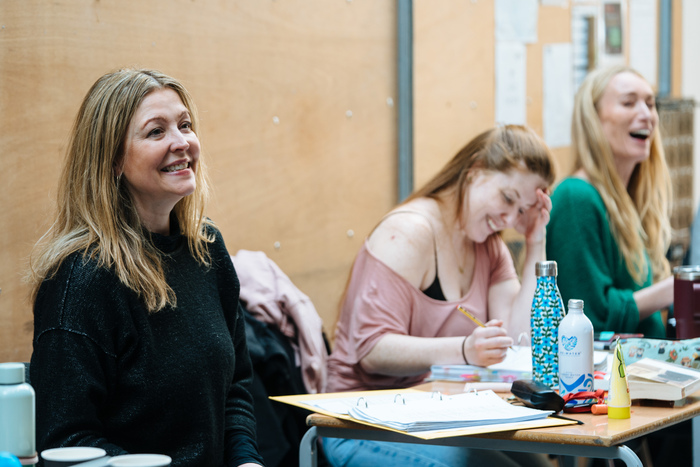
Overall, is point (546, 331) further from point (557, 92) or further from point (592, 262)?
point (557, 92)

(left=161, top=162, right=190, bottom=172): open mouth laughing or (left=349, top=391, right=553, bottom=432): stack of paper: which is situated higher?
(left=161, top=162, right=190, bottom=172): open mouth laughing

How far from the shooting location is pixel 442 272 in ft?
7.78

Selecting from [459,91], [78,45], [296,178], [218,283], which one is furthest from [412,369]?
[459,91]

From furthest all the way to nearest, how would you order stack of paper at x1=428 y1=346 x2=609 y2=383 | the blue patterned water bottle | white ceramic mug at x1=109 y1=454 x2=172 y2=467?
stack of paper at x1=428 y1=346 x2=609 y2=383, the blue patterned water bottle, white ceramic mug at x1=109 y1=454 x2=172 y2=467

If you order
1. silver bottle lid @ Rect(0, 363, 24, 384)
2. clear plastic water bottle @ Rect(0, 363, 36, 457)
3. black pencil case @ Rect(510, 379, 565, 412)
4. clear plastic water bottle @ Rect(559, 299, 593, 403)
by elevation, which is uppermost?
silver bottle lid @ Rect(0, 363, 24, 384)

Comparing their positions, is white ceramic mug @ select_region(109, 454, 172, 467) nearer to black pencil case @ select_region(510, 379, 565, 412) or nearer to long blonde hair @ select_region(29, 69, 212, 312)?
long blonde hair @ select_region(29, 69, 212, 312)

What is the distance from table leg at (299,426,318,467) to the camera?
173 cm

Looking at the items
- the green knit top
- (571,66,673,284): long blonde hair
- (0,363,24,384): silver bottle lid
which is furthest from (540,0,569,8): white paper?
(0,363,24,384): silver bottle lid

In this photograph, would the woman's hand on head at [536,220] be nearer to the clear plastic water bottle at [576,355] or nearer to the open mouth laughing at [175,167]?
the clear plastic water bottle at [576,355]

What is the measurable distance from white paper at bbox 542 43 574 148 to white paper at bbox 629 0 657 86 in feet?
2.67

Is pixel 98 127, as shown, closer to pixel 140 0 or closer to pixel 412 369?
pixel 140 0

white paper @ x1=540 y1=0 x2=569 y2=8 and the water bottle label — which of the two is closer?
the water bottle label

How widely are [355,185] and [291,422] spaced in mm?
1055

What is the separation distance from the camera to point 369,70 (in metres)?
3.05
